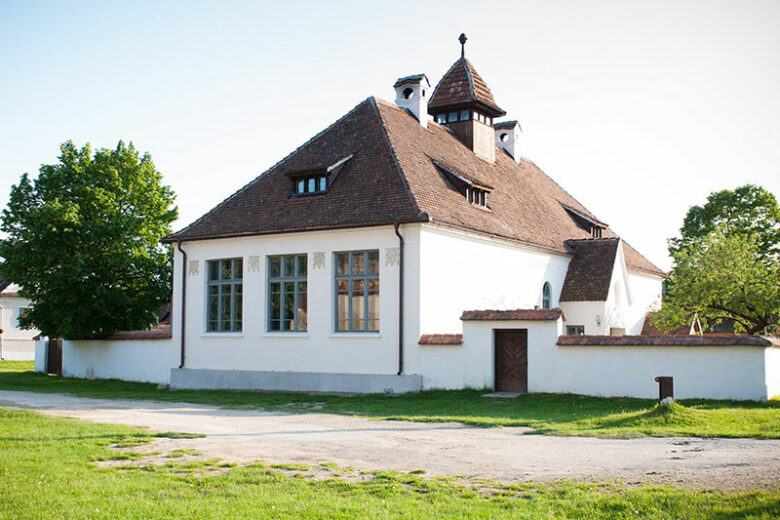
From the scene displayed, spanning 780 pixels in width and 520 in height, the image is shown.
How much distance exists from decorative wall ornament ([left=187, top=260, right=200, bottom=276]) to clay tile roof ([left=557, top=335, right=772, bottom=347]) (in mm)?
12854

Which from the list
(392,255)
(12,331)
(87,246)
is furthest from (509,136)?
(12,331)

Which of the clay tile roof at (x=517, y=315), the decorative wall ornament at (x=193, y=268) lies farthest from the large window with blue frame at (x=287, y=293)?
the clay tile roof at (x=517, y=315)

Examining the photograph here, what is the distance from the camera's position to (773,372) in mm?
18422

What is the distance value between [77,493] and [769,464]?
28.4 feet

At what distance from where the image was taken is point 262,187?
2639 cm

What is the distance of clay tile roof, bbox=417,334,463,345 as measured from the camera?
70.3ft

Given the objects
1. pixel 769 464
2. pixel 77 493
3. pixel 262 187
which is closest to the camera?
pixel 77 493

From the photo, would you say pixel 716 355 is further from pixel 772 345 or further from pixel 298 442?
pixel 298 442

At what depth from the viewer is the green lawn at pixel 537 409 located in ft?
46.1

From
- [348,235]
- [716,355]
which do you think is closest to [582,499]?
[716,355]

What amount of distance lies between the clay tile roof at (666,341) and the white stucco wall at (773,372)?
53 centimetres

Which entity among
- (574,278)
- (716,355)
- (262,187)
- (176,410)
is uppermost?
(262,187)

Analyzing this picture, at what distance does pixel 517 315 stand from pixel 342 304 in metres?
5.62

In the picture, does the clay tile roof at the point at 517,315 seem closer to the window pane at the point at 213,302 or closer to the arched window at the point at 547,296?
the arched window at the point at 547,296
